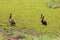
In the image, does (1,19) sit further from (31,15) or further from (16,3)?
(16,3)

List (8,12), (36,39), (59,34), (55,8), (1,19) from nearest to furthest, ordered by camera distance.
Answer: (36,39), (59,34), (1,19), (8,12), (55,8)

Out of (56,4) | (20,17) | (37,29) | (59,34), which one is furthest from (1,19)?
(56,4)

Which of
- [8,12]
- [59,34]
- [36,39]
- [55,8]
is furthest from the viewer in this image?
[55,8]

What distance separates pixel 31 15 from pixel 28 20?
3.64 ft

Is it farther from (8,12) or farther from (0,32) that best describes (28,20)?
(0,32)

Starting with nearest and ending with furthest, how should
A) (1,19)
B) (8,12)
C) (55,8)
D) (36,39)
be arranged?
(36,39) < (1,19) < (8,12) < (55,8)

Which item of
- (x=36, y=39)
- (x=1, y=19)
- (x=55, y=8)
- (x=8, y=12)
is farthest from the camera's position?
(x=55, y=8)

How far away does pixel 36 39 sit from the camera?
1528 cm

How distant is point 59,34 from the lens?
1742cm

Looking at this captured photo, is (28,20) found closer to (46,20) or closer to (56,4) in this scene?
(46,20)

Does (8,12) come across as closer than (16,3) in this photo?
Yes

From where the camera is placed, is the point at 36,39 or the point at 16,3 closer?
the point at 36,39

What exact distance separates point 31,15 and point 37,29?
2886mm

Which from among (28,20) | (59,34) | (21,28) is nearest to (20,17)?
(28,20)
